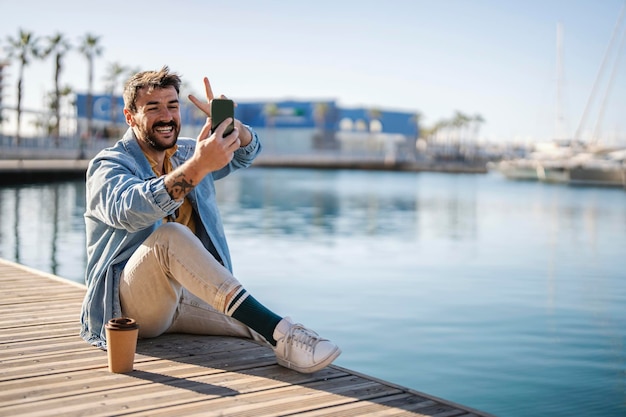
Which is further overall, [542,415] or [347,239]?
[347,239]

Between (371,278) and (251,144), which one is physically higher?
(251,144)

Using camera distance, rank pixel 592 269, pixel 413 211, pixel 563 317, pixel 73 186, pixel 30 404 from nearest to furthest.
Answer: pixel 30 404
pixel 563 317
pixel 592 269
pixel 413 211
pixel 73 186

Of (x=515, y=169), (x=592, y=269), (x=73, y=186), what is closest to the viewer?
(x=592, y=269)

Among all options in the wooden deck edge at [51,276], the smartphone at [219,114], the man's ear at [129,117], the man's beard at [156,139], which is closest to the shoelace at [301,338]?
the smartphone at [219,114]

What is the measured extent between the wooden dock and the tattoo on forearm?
0.90 meters

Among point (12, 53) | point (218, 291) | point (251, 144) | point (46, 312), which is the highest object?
point (12, 53)

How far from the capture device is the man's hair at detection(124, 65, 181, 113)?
3889 millimetres

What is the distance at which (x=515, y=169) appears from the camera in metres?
74.7

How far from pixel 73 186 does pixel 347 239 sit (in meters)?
19.7

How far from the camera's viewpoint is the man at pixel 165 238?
3484mm

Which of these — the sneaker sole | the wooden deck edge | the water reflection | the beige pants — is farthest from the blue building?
the sneaker sole

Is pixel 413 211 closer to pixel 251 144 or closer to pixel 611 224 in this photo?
pixel 611 224

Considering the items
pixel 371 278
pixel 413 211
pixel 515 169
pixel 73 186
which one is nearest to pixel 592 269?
pixel 371 278

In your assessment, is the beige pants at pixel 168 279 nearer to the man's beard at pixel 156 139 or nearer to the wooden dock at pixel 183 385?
the wooden dock at pixel 183 385
